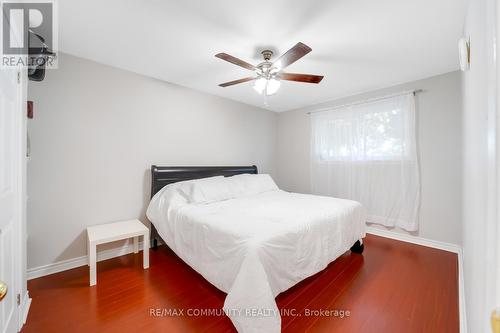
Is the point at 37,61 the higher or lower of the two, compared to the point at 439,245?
higher

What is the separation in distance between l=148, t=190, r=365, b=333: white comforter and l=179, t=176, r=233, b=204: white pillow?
13 centimetres

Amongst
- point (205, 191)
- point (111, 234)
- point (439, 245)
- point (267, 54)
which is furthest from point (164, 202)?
point (439, 245)

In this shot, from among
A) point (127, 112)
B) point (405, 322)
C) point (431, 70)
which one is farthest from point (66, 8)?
point (431, 70)

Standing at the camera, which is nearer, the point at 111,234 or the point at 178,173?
the point at 111,234

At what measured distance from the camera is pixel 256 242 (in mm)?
1456

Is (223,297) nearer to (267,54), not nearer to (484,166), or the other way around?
(484,166)

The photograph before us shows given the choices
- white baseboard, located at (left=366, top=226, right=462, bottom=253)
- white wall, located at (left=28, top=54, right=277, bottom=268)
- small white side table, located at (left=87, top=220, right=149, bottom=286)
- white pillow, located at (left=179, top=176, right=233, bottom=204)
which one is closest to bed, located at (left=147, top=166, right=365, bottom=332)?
white pillow, located at (left=179, top=176, right=233, bottom=204)

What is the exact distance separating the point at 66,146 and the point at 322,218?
9.33ft

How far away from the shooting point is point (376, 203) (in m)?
3.34

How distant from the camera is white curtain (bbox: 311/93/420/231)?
3.04 meters

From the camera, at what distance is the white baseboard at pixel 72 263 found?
2099 mm

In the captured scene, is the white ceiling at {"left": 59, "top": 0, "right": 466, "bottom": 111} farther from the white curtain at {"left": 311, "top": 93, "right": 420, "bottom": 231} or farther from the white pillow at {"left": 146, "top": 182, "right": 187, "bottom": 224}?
the white pillow at {"left": 146, "top": 182, "right": 187, "bottom": 224}

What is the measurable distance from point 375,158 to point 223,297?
300 centimetres

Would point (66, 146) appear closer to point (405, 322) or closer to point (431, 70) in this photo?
point (405, 322)
